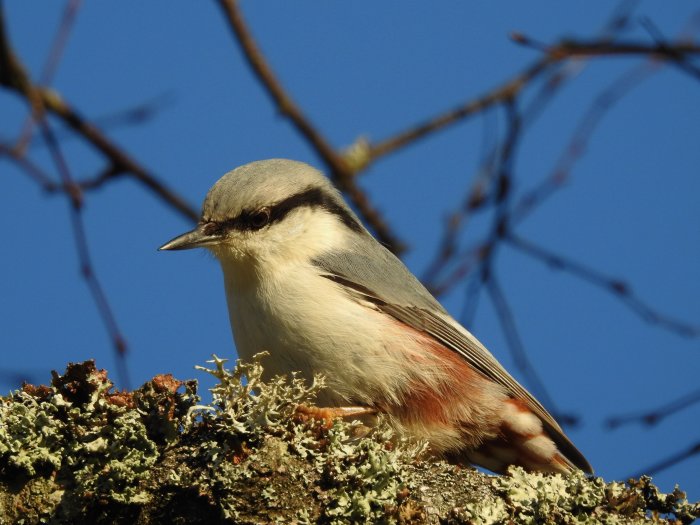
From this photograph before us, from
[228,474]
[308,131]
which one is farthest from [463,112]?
[228,474]

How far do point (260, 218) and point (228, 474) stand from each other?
5.52ft

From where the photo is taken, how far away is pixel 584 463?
137 inches

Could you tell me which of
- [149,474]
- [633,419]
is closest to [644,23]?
[633,419]

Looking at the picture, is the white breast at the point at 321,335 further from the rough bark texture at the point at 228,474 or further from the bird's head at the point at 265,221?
the rough bark texture at the point at 228,474

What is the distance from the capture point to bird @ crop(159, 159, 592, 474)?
10.5 ft

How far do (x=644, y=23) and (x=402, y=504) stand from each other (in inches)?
83.9

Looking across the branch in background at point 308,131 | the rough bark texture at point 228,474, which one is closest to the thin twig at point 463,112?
the branch in background at point 308,131

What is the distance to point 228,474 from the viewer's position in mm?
2186

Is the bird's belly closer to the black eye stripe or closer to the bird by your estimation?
the bird

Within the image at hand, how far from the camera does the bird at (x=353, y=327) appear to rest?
10.5 feet

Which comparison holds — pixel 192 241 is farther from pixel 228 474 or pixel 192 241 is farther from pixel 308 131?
pixel 228 474

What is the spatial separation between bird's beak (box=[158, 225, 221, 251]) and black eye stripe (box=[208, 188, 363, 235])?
33mm

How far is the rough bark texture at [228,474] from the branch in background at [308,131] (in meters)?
1.97

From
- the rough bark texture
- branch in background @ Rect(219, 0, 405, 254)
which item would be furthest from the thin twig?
the rough bark texture
